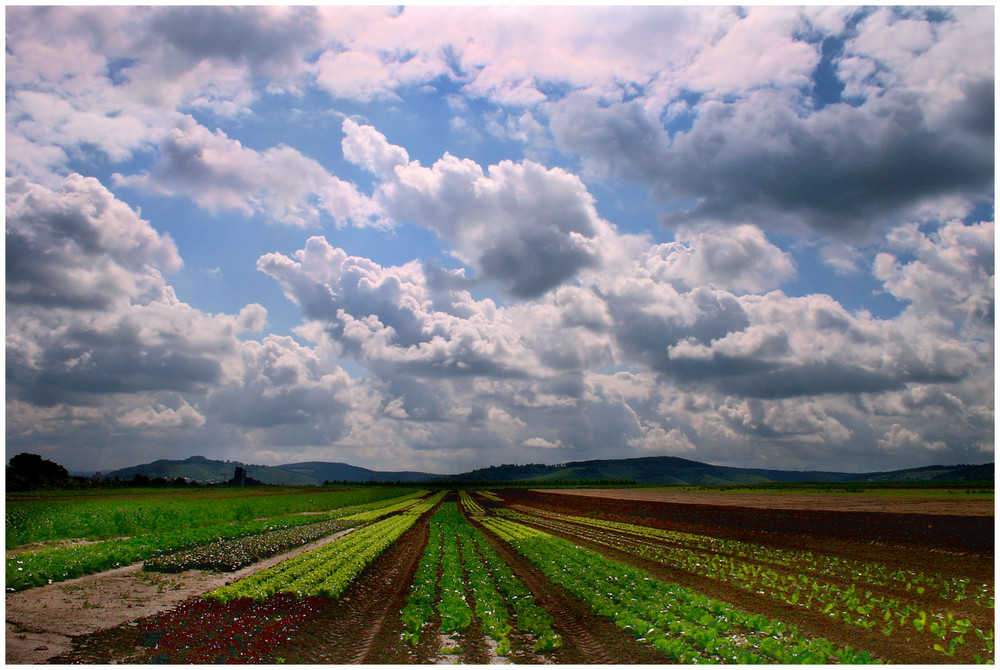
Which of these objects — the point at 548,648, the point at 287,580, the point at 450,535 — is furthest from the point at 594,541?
the point at 548,648

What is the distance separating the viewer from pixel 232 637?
1315 centimetres

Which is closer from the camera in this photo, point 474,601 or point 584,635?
point 584,635

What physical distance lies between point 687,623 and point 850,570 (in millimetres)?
14215

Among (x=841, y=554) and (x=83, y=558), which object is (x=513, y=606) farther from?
(x=841, y=554)

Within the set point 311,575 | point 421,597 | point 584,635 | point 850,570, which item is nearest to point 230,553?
point 311,575

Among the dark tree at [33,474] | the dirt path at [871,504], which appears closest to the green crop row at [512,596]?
the dirt path at [871,504]

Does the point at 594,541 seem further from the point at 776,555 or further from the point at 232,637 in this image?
the point at 232,637

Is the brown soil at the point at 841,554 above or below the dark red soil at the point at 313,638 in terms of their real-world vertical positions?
below

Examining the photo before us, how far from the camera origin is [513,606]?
1639 centimetres

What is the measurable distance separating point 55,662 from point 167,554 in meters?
16.6

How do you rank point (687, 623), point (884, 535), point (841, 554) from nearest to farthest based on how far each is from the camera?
1. point (687, 623)
2. point (841, 554)
3. point (884, 535)

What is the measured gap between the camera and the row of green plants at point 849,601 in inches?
524

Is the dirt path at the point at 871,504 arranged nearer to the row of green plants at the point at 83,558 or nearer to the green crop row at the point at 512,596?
the green crop row at the point at 512,596

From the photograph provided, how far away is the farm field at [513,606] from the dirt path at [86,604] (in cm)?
7
